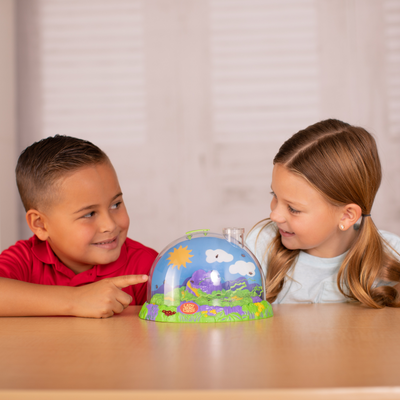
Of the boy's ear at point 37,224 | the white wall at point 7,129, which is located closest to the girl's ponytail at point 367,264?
the boy's ear at point 37,224

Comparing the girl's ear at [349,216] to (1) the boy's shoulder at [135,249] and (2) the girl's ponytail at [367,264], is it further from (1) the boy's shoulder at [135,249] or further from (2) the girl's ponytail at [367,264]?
(1) the boy's shoulder at [135,249]

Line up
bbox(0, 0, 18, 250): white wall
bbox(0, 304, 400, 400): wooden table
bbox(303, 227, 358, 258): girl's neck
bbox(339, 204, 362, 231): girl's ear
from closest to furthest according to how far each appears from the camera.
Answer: bbox(0, 304, 400, 400): wooden table < bbox(339, 204, 362, 231): girl's ear < bbox(303, 227, 358, 258): girl's neck < bbox(0, 0, 18, 250): white wall

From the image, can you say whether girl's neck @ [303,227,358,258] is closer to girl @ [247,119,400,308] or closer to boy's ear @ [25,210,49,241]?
girl @ [247,119,400,308]

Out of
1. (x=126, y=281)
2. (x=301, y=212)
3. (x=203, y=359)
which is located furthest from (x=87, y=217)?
(x=203, y=359)

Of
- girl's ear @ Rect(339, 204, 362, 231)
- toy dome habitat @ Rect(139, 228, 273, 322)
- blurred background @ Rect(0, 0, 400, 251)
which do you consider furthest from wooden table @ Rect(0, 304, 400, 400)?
blurred background @ Rect(0, 0, 400, 251)

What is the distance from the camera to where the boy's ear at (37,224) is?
109cm

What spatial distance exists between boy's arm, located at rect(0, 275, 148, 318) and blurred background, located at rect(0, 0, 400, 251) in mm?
1425

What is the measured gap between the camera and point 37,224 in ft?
3.59

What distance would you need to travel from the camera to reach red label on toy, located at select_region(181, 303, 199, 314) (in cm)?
73

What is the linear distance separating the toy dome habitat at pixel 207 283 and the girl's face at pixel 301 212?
0.30 metres

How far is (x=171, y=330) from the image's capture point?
0.64 meters

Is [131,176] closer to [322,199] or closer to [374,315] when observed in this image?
[322,199]

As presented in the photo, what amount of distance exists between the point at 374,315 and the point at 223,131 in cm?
161

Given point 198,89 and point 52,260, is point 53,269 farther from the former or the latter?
point 198,89
